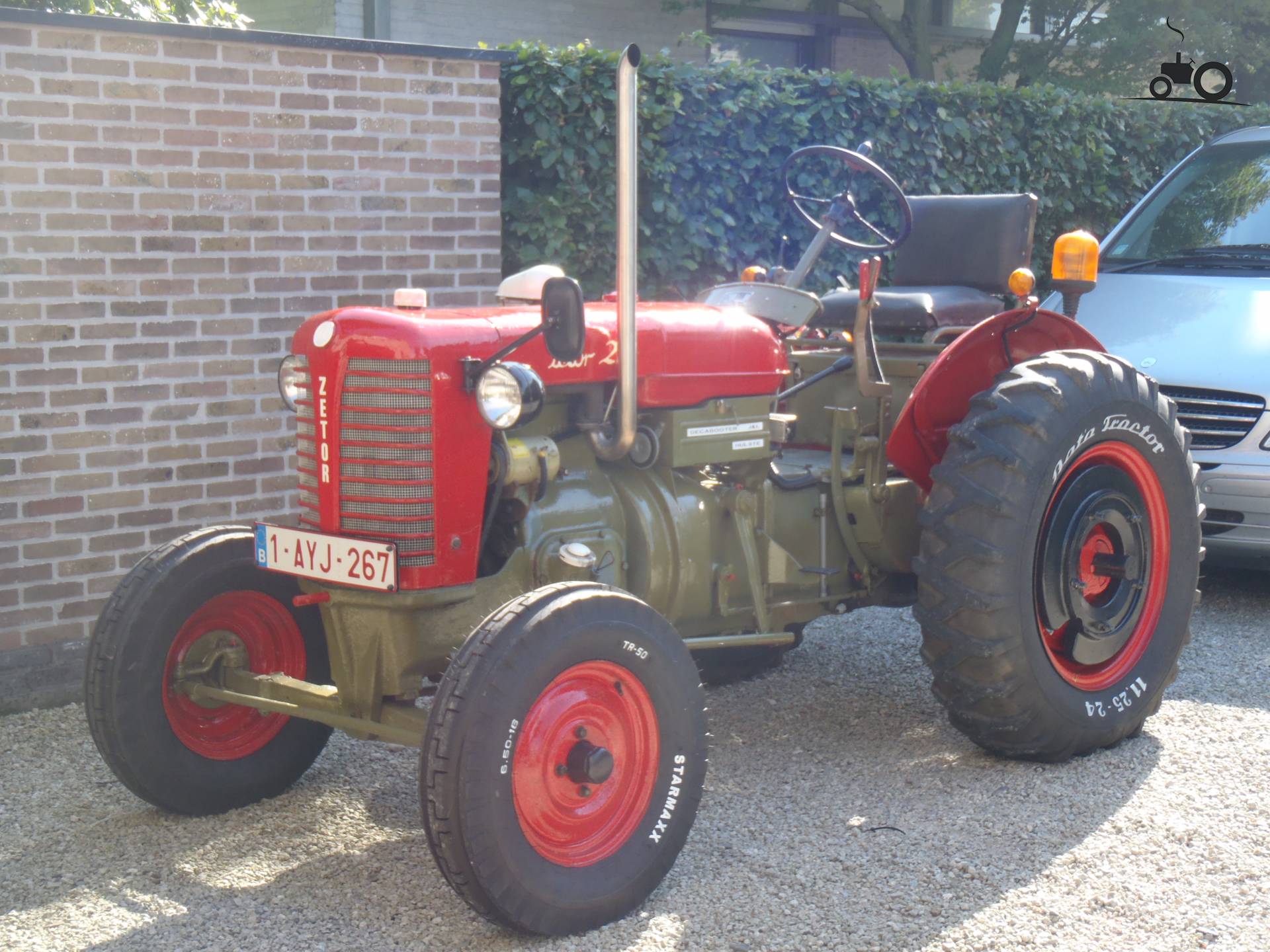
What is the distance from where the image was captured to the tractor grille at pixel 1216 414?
18.1 ft

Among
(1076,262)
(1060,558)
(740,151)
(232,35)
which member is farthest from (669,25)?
(1060,558)

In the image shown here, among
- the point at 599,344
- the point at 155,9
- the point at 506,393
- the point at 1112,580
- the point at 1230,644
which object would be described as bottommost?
the point at 1230,644

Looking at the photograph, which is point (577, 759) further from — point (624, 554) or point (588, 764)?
point (624, 554)

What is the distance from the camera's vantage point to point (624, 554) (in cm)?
367

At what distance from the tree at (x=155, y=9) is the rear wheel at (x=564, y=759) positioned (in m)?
3.08

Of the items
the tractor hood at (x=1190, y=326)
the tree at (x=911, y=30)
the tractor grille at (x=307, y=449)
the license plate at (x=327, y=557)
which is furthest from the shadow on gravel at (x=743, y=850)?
the tree at (x=911, y=30)

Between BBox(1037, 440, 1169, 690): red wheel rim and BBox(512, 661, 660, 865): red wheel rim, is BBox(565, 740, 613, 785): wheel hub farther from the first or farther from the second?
BBox(1037, 440, 1169, 690): red wheel rim

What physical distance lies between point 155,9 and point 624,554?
139 inches

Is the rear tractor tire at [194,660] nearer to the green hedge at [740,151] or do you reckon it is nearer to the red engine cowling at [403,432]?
the red engine cowling at [403,432]

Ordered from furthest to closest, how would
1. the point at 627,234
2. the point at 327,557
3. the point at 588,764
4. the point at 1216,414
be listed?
the point at 1216,414, the point at 327,557, the point at 627,234, the point at 588,764

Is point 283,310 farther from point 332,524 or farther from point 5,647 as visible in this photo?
point 332,524

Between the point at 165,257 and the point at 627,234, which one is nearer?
the point at 627,234

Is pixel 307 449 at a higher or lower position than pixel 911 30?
lower

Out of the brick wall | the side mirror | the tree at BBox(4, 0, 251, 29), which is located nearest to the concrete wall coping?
the brick wall
